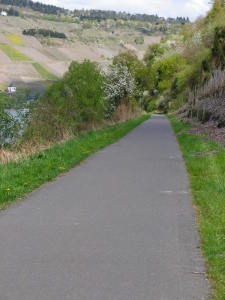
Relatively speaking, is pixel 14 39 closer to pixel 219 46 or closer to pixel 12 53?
pixel 12 53

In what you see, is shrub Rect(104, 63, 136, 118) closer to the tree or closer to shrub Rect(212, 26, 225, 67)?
shrub Rect(212, 26, 225, 67)

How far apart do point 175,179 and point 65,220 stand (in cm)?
471

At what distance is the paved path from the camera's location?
5285 mm

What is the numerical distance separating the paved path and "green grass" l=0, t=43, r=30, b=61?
145802 millimetres

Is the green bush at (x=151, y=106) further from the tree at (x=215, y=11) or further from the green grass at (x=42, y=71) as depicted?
the green grass at (x=42, y=71)

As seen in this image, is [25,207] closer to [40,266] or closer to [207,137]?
[40,266]

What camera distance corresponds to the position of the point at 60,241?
276 inches

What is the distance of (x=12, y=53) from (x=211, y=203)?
6060 inches

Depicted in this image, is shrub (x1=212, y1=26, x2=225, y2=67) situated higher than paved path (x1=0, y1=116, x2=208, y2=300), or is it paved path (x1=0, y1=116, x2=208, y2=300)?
shrub (x1=212, y1=26, x2=225, y2=67)

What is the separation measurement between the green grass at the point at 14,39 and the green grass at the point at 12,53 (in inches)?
353

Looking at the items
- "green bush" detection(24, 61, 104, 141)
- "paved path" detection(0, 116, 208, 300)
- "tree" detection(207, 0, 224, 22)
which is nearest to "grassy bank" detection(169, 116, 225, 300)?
"paved path" detection(0, 116, 208, 300)

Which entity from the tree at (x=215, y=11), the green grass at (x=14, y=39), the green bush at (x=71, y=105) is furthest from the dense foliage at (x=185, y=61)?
the green grass at (x=14, y=39)

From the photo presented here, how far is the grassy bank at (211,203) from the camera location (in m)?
5.87

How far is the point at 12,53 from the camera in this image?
6191 inches
